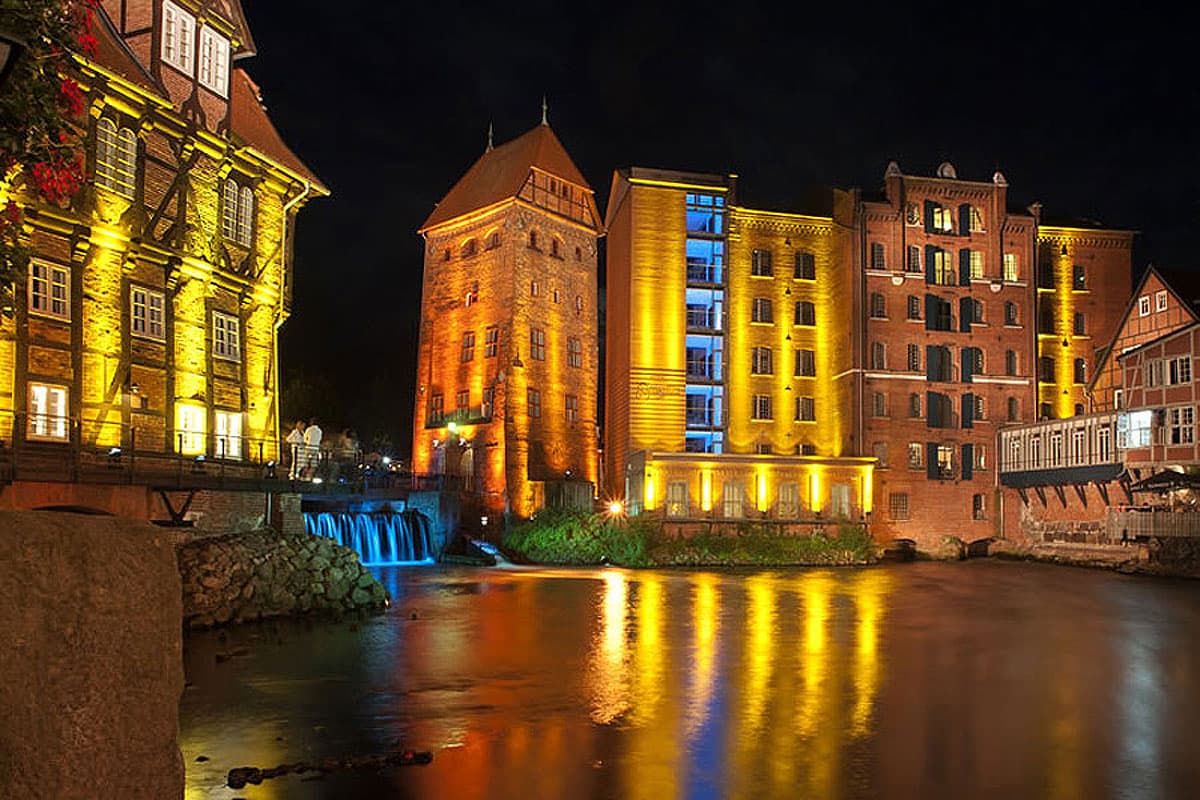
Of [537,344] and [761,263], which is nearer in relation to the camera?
[537,344]

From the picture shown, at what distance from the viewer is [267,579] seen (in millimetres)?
26141

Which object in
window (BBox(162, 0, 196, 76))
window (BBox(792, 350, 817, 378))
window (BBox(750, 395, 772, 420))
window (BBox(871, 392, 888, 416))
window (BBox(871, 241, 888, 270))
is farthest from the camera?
window (BBox(792, 350, 817, 378))

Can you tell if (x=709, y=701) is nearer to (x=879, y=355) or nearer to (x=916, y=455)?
(x=879, y=355)

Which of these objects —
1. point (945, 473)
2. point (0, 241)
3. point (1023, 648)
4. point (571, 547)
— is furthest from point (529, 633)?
point (945, 473)

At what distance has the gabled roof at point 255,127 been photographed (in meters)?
33.5

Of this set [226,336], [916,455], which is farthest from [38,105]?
[916,455]

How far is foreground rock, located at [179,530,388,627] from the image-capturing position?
80.9ft

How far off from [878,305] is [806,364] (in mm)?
5219

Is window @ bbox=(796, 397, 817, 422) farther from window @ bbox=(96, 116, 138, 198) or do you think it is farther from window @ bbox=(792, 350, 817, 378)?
window @ bbox=(96, 116, 138, 198)

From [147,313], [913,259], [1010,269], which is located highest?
[913,259]

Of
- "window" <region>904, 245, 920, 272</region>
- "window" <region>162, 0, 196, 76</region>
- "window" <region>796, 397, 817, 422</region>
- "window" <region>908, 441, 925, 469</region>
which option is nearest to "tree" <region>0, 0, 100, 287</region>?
"window" <region>162, 0, 196, 76</region>

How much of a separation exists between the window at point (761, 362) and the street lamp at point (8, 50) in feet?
174

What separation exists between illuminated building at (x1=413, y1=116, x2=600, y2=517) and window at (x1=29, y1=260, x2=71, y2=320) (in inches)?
1102

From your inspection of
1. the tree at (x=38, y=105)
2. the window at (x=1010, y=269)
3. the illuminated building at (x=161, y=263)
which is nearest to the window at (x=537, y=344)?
the illuminated building at (x=161, y=263)
